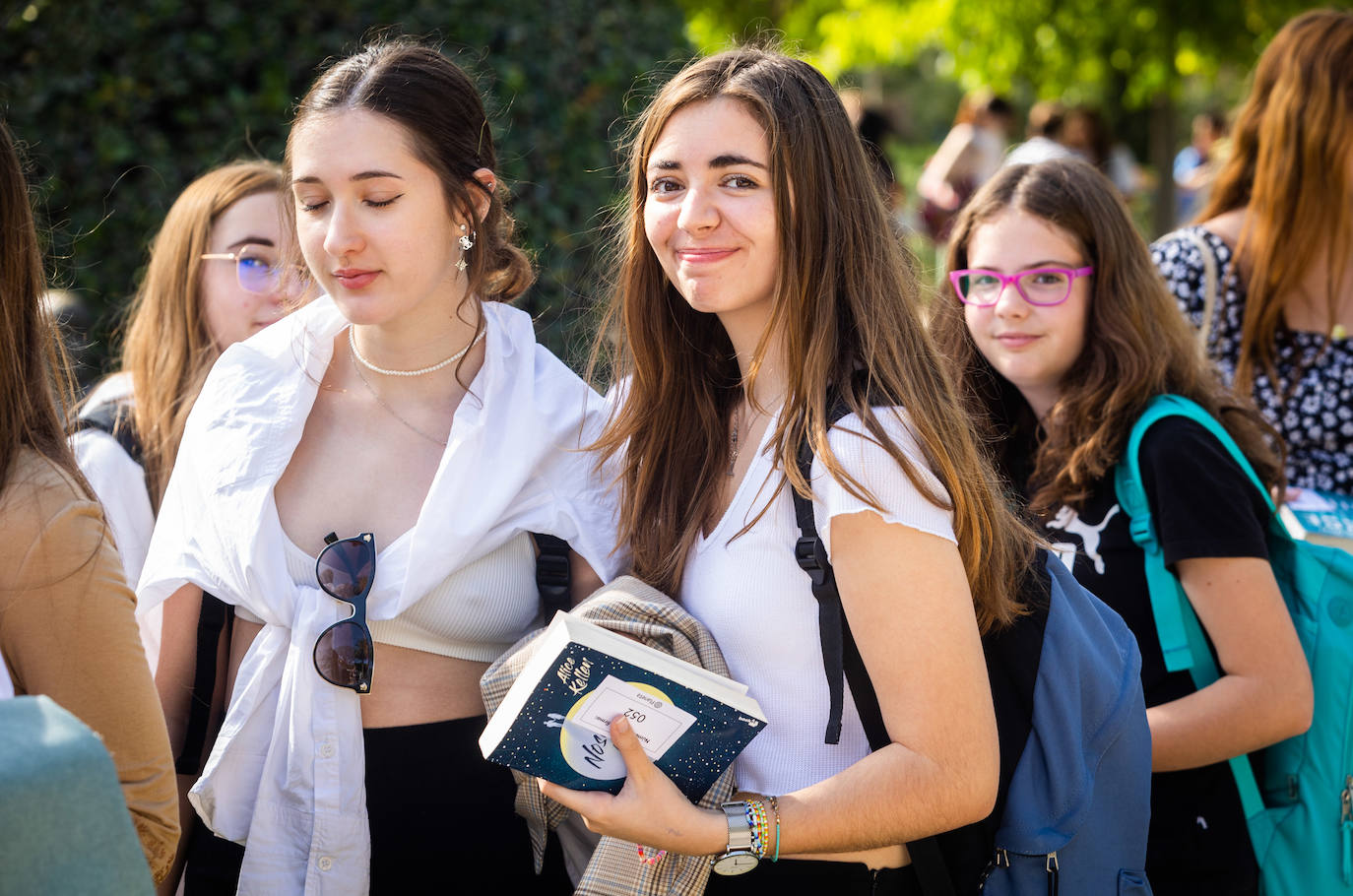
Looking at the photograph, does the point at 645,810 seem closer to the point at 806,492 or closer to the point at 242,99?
the point at 806,492

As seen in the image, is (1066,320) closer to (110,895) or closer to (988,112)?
(110,895)

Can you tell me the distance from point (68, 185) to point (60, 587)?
3.38m

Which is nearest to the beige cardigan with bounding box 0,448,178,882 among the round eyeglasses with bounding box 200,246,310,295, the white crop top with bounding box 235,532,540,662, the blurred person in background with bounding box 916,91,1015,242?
the white crop top with bounding box 235,532,540,662

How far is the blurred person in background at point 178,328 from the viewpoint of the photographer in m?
3.08

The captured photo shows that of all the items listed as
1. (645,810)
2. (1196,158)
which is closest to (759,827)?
(645,810)

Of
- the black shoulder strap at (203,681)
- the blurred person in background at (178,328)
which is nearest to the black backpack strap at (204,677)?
the black shoulder strap at (203,681)

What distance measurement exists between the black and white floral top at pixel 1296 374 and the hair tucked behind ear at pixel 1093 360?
17.2 inches

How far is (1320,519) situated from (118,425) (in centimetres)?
311

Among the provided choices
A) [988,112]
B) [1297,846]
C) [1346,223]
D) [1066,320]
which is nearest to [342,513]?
[1066,320]

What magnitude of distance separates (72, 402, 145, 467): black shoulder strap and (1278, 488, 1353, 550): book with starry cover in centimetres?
293

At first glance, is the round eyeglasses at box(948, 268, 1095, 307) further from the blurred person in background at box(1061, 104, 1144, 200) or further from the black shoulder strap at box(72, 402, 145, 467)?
the blurred person in background at box(1061, 104, 1144, 200)

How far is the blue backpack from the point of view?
7.01ft

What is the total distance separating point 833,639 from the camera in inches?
79.4

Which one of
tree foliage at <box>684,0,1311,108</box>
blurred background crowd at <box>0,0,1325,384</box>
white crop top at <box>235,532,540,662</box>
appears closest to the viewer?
white crop top at <box>235,532,540,662</box>
